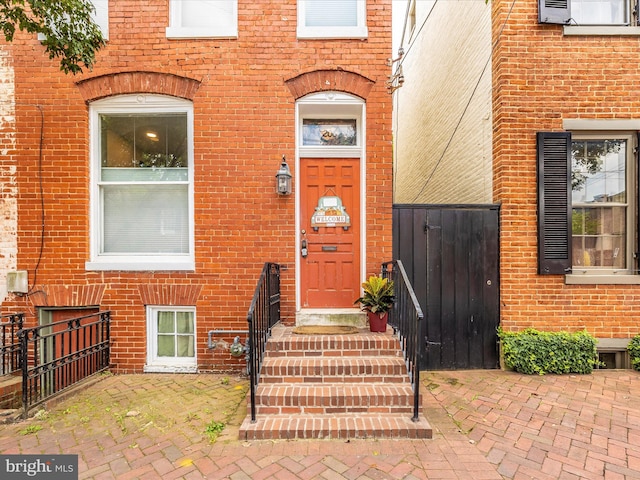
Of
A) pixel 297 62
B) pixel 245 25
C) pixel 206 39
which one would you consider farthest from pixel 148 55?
pixel 297 62

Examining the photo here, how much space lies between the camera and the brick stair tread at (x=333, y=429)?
2842 mm

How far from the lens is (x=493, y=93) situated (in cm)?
454

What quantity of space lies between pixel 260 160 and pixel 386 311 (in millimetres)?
2468

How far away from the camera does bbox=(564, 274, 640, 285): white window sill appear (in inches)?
168

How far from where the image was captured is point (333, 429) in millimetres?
2859

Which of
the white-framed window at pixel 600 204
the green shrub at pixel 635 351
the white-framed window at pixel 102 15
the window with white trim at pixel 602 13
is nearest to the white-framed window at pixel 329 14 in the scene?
the white-framed window at pixel 102 15

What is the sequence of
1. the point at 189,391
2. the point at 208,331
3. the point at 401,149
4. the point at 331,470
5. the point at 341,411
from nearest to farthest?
the point at 331,470 → the point at 341,411 → the point at 189,391 → the point at 208,331 → the point at 401,149

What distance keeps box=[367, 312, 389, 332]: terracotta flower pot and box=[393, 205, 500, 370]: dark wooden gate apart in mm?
749

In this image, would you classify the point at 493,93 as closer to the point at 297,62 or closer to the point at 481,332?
the point at 297,62

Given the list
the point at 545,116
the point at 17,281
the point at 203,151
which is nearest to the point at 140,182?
the point at 203,151

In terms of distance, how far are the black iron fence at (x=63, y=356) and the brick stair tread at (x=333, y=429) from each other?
2295 mm
